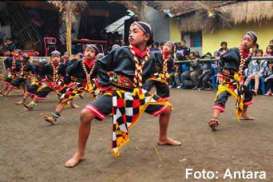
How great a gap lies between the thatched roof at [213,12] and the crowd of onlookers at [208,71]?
196cm

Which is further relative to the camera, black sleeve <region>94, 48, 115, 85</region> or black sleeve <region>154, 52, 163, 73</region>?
black sleeve <region>154, 52, 163, 73</region>

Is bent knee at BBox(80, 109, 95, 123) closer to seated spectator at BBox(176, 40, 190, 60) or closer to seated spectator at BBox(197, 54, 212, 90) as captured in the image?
seated spectator at BBox(197, 54, 212, 90)

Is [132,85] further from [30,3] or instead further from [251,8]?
[30,3]

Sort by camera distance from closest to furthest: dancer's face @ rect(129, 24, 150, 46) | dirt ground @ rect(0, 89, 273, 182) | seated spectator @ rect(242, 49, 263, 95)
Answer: dirt ground @ rect(0, 89, 273, 182), dancer's face @ rect(129, 24, 150, 46), seated spectator @ rect(242, 49, 263, 95)

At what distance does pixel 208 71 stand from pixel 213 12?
3.70 metres

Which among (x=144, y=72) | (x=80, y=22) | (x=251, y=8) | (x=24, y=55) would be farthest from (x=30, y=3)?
(x=144, y=72)

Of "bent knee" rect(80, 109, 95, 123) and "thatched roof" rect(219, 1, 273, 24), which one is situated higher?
"thatched roof" rect(219, 1, 273, 24)

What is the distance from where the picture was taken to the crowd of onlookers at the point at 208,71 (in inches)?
454

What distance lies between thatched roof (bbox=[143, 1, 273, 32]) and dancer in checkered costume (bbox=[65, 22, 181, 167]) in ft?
35.5

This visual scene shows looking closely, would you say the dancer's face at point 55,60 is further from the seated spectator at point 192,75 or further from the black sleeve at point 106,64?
the seated spectator at point 192,75

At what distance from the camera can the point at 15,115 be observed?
8.52 meters

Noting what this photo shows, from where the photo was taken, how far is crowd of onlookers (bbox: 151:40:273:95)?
11531mm

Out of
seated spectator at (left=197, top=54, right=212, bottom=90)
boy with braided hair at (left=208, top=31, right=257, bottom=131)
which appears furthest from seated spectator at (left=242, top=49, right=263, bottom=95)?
boy with braided hair at (left=208, top=31, right=257, bottom=131)

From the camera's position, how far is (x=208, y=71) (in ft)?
43.6
